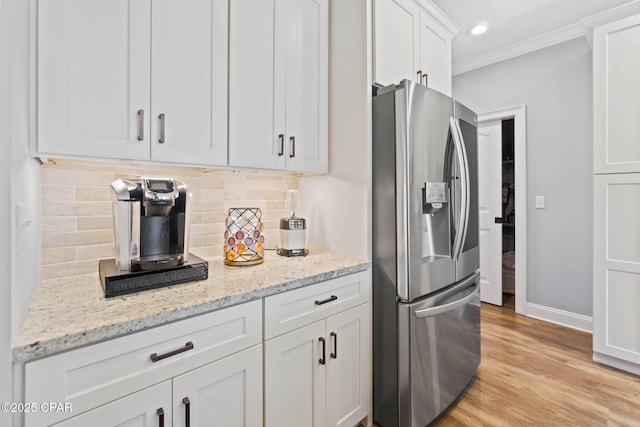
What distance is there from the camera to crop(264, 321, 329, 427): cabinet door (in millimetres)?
1156

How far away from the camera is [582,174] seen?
274cm

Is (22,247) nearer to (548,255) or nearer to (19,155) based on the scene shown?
(19,155)

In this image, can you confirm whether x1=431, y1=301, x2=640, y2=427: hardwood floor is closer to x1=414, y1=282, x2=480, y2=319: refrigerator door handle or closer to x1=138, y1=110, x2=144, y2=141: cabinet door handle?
x1=414, y1=282, x2=480, y2=319: refrigerator door handle

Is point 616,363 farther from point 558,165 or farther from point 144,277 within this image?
point 144,277

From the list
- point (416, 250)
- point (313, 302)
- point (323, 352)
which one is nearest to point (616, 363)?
point (416, 250)

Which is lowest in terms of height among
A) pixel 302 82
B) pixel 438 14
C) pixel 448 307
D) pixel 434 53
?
pixel 448 307

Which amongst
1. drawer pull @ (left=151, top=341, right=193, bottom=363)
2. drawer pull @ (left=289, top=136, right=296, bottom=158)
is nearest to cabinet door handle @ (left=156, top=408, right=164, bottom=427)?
drawer pull @ (left=151, top=341, right=193, bottom=363)

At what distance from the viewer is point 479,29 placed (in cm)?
273

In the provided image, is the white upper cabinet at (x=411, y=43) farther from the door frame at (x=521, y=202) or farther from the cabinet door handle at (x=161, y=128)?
the door frame at (x=521, y=202)

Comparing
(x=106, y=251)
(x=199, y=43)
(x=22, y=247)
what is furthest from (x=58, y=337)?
(x=199, y=43)

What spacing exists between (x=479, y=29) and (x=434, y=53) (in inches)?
42.3

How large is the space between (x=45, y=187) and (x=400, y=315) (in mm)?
1646

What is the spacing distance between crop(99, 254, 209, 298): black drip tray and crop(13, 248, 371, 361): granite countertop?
0.02 m

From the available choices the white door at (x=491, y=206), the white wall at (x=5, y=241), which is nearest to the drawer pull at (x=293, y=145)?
the white wall at (x=5, y=241)
